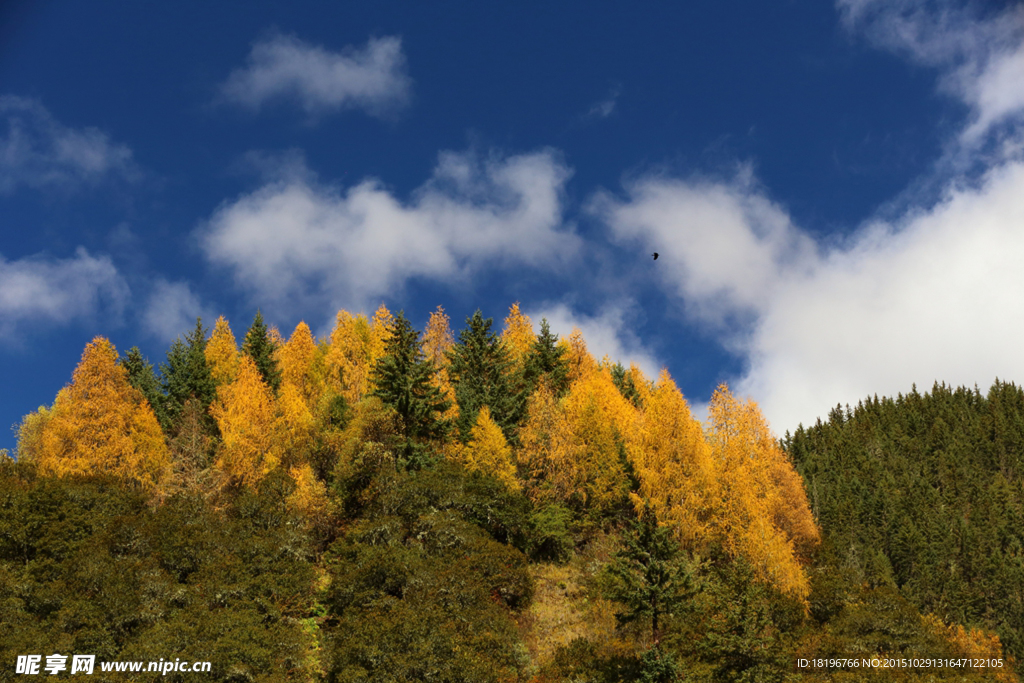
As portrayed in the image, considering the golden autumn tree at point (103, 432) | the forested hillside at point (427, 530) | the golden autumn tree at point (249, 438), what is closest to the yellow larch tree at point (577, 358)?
the forested hillside at point (427, 530)

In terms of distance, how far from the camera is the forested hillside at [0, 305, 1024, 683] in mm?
35969

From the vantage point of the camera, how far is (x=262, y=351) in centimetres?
8425

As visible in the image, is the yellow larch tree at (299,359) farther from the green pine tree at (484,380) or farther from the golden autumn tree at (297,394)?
the green pine tree at (484,380)

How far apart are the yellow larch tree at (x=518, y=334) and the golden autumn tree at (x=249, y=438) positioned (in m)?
26.6

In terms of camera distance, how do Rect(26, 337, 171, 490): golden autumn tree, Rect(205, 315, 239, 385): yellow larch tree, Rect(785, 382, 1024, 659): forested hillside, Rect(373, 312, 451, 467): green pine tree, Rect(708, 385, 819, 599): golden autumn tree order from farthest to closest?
Rect(785, 382, 1024, 659): forested hillside → Rect(205, 315, 239, 385): yellow larch tree → Rect(26, 337, 171, 490): golden autumn tree → Rect(373, 312, 451, 467): green pine tree → Rect(708, 385, 819, 599): golden autumn tree

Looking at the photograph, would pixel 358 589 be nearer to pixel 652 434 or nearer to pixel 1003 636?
pixel 652 434

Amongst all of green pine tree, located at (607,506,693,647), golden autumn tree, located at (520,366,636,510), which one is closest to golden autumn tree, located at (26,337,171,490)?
golden autumn tree, located at (520,366,636,510)

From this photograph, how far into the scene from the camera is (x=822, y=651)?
140 ft

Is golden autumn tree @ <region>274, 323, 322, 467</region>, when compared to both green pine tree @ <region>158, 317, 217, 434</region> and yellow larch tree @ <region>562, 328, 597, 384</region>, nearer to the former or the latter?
green pine tree @ <region>158, 317, 217, 434</region>

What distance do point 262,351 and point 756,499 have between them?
6469 cm

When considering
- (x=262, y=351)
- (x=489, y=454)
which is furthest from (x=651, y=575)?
(x=262, y=351)

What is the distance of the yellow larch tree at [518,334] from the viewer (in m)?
72.7

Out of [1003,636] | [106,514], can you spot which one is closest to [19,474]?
[106,514]

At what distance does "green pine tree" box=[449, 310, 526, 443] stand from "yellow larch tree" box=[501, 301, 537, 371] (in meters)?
3.95
